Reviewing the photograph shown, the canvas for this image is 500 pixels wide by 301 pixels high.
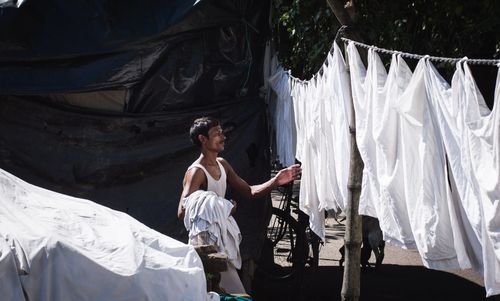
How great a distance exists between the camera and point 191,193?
21.0 feet

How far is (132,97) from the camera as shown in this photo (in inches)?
333

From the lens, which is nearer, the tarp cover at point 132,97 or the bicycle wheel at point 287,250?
the tarp cover at point 132,97

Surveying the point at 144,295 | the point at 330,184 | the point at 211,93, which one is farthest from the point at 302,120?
the point at 144,295

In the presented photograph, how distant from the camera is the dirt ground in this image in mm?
9297

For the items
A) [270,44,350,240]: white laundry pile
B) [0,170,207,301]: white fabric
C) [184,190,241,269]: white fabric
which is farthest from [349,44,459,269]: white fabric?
[184,190,241,269]: white fabric

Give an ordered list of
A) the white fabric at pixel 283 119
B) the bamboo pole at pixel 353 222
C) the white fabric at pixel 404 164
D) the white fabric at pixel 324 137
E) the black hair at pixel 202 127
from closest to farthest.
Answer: the white fabric at pixel 404 164, the bamboo pole at pixel 353 222, the white fabric at pixel 324 137, the black hair at pixel 202 127, the white fabric at pixel 283 119

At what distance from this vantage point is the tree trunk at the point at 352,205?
5.85 meters

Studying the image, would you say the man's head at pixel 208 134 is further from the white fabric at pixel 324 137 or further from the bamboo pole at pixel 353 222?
the bamboo pole at pixel 353 222

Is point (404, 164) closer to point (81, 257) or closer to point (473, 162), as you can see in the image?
point (473, 162)

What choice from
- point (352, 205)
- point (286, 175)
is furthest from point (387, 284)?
point (352, 205)

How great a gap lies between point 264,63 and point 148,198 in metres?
1.95

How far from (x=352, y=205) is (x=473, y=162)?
209 cm

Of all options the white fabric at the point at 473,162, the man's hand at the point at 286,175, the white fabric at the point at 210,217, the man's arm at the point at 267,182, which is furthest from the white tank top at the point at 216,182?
the white fabric at the point at 473,162

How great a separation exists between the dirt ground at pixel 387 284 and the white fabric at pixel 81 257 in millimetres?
4563
